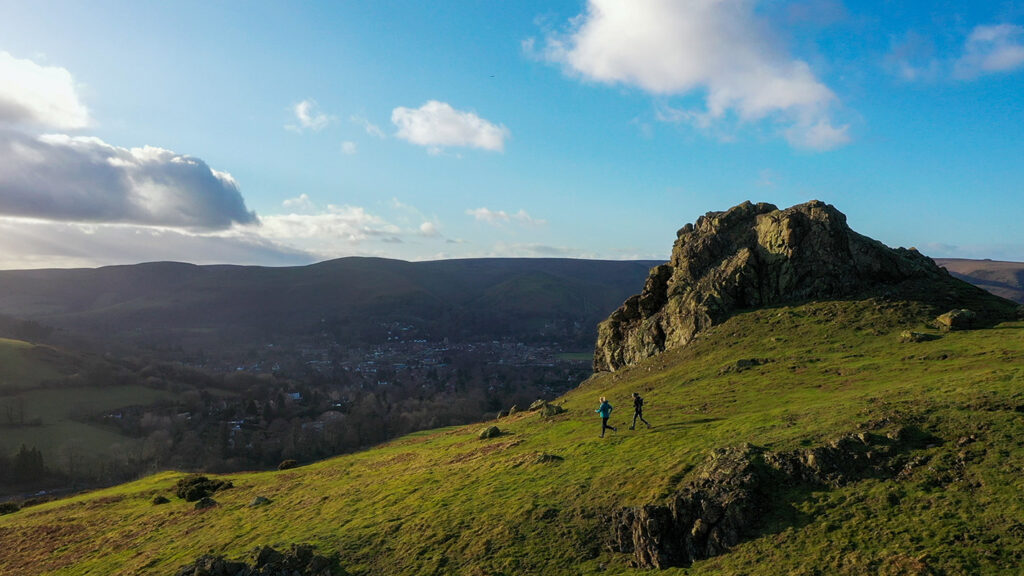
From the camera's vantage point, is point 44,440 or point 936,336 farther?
point 44,440

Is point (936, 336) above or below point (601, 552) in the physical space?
above

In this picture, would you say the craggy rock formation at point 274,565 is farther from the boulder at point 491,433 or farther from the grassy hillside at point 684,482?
the boulder at point 491,433

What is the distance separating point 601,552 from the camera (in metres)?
28.2

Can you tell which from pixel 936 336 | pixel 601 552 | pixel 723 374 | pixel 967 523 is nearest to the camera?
pixel 967 523

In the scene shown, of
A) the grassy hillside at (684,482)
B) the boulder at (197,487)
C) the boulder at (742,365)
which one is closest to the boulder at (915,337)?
the grassy hillside at (684,482)

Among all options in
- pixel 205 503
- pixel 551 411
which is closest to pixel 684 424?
pixel 551 411

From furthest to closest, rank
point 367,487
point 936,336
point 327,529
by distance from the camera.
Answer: point 936,336 → point 367,487 → point 327,529

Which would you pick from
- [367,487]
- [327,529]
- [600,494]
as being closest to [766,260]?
[600,494]

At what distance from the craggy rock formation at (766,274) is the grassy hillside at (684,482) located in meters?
5.95

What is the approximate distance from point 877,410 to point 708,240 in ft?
168

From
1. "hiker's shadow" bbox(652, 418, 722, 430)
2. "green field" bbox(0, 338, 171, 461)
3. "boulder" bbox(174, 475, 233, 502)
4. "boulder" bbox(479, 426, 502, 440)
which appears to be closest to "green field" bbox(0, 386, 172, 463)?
"green field" bbox(0, 338, 171, 461)

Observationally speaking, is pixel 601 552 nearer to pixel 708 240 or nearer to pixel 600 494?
pixel 600 494

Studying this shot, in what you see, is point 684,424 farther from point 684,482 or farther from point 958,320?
point 958,320

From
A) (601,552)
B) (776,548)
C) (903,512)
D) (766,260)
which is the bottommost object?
(601,552)
